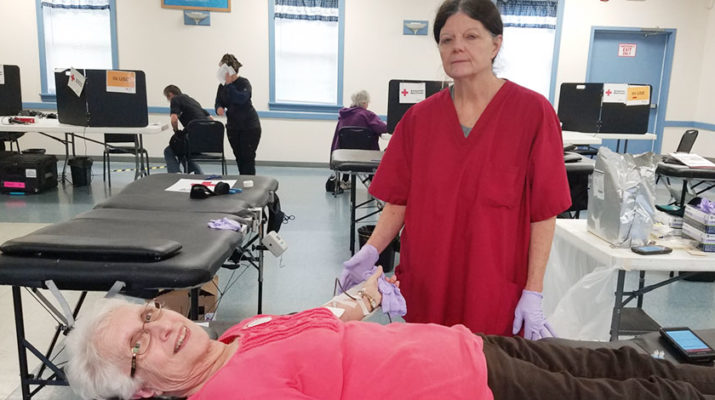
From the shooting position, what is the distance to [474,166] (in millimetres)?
1453

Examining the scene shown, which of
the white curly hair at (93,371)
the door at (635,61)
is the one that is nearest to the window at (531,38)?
the door at (635,61)

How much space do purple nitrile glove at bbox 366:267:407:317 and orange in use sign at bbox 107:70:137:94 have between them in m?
4.06

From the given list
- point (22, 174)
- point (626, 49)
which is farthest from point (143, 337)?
point (626, 49)

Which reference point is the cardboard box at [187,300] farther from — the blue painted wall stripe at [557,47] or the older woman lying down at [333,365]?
the blue painted wall stripe at [557,47]

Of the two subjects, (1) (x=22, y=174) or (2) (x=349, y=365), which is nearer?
(2) (x=349, y=365)

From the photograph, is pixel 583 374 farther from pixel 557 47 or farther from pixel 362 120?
pixel 557 47

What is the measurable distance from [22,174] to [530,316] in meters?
5.35

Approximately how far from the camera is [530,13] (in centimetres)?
721

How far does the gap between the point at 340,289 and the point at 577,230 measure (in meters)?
1.13

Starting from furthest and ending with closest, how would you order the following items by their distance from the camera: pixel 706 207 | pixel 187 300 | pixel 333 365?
pixel 187 300 < pixel 706 207 < pixel 333 365

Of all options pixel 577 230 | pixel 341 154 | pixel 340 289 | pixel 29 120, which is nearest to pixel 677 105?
pixel 341 154

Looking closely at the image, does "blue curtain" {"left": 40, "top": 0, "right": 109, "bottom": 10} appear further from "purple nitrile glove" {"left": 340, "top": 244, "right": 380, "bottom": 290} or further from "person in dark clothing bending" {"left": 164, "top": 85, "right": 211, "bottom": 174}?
"purple nitrile glove" {"left": 340, "top": 244, "right": 380, "bottom": 290}

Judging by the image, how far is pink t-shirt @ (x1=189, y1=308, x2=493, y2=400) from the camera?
1.08 metres

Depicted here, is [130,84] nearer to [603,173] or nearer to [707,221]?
[603,173]
